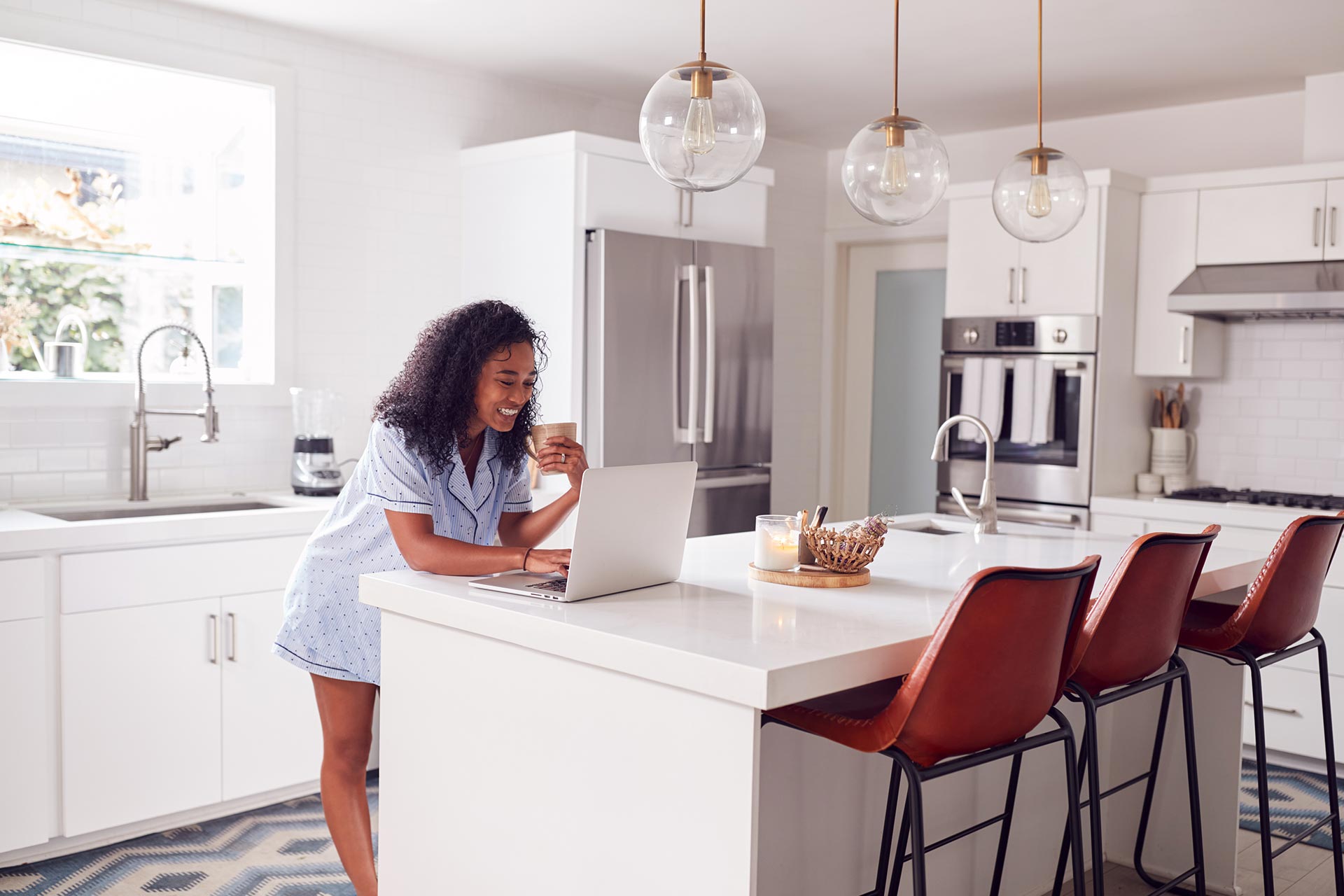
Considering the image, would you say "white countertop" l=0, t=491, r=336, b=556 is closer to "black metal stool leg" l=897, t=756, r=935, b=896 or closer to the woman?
the woman

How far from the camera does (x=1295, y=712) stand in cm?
423

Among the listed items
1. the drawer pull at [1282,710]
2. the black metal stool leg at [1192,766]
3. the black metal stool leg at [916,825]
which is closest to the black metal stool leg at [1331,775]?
the black metal stool leg at [1192,766]

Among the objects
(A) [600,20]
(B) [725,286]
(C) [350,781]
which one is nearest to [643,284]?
(B) [725,286]

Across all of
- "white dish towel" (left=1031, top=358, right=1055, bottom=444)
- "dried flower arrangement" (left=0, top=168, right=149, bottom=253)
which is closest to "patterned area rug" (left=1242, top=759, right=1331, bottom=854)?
"white dish towel" (left=1031, top=358, right=1055, bottom=444)

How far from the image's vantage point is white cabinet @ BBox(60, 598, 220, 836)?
322cm

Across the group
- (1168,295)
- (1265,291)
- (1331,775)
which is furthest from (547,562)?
(1168,295)

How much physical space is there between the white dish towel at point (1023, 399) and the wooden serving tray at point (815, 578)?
264cm

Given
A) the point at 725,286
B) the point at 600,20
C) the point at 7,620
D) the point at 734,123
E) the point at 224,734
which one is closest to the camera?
the point at 734,123

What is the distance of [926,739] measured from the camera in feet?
6.07

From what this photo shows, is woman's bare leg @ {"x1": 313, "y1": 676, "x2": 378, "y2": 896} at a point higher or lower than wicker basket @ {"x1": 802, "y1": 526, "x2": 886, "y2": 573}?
lower

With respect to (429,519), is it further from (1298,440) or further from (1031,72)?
(1298,440)

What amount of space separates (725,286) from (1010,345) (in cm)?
122

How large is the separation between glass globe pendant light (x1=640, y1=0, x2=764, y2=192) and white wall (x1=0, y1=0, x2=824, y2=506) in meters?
2.46

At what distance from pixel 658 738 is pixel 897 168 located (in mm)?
1366
